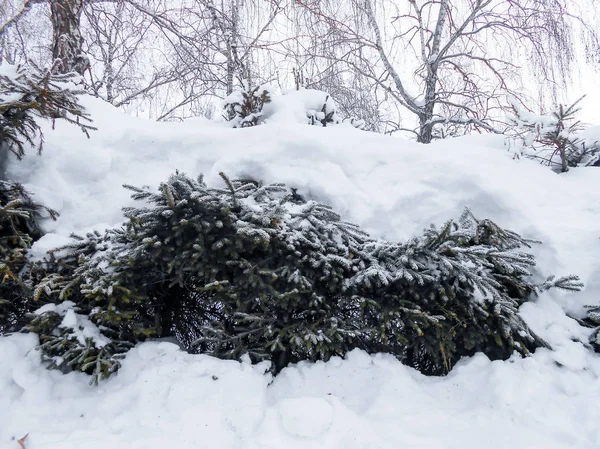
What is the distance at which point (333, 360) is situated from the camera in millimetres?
1952

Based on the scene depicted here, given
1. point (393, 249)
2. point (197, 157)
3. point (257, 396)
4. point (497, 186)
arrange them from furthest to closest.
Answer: point (197, 157), point (497, 186), point (393, 249), point (257, 396)

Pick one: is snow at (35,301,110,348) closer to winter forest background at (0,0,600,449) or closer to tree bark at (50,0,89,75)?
winter forest background at (0,0,600,449)

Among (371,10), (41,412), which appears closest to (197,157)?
(41,412)

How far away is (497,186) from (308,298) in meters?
1.65

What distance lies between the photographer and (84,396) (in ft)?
5.76

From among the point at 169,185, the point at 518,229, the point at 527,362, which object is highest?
the point at 169,185

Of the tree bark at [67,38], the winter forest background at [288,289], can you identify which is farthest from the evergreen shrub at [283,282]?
the tree bark at [67,38]

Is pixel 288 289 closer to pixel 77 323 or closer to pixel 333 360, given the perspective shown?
pixel 333 360

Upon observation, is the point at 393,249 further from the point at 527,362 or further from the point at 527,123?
the point at 527,123

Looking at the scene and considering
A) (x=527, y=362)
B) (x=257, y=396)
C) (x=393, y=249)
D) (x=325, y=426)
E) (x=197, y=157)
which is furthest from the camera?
(x=197, y=157)

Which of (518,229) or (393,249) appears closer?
(393,249)

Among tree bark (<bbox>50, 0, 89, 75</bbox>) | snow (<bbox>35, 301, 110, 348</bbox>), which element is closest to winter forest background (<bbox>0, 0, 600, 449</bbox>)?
snow (<bbox>35, 301, 110, 348</bbox>)

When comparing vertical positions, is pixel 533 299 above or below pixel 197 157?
below

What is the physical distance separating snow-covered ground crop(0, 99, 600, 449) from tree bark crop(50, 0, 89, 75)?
3.87ft
